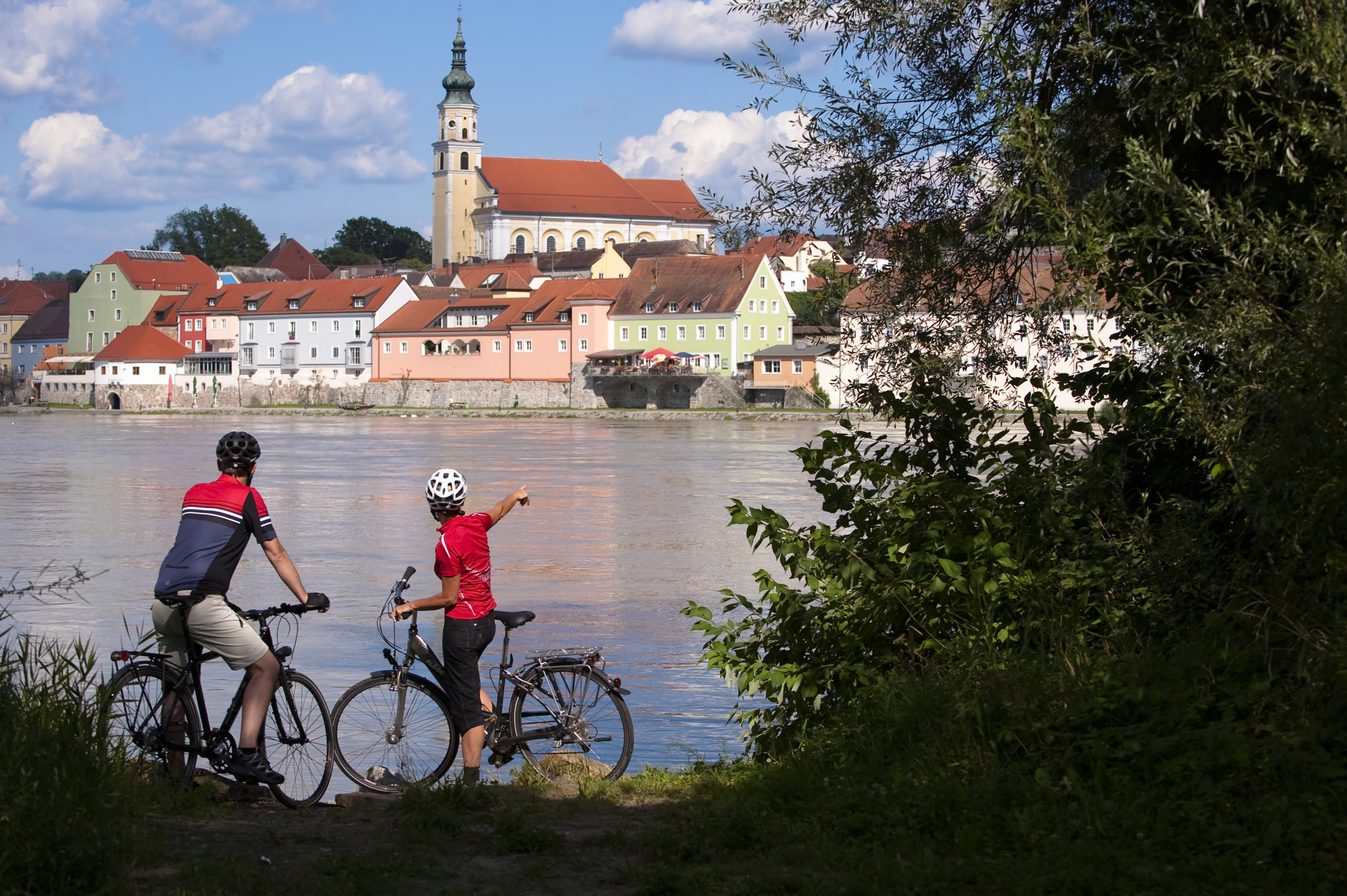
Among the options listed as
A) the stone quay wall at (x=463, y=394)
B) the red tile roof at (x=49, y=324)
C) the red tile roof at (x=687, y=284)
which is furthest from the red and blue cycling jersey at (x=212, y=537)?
the red tile roof at (x=49, y=324)

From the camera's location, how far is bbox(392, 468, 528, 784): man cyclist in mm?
6855

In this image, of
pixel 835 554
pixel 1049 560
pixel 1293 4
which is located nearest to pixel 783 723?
pixel 835 554

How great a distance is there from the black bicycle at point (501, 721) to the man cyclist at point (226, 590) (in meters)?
0.51

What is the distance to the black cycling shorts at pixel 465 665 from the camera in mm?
6883

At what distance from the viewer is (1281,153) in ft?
19.8

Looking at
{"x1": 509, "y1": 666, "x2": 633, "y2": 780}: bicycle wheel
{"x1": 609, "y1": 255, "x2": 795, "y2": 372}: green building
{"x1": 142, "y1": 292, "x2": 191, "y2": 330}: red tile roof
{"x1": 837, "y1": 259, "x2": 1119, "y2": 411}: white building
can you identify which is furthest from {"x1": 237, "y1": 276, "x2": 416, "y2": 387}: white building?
{"x1": 509, "y1": 666, "x2": 633, "y2": 780}: bicycle wheel

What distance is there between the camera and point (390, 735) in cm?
701

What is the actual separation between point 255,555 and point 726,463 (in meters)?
24.5

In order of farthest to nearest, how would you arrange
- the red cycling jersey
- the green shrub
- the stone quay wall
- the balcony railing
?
the stone quay wall → the balcony railing → the red cycling jersey → the green shrub

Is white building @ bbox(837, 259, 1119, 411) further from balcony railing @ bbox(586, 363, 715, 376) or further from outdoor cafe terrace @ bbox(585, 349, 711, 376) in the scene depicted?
outdoor cafe terrace @ bbox(585, 349, 711, 376)

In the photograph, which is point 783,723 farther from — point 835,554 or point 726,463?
point 726,463

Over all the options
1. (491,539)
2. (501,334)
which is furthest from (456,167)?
(491,539)

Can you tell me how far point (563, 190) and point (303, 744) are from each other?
153 m

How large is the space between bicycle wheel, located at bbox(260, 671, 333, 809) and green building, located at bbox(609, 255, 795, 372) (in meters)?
87.2
